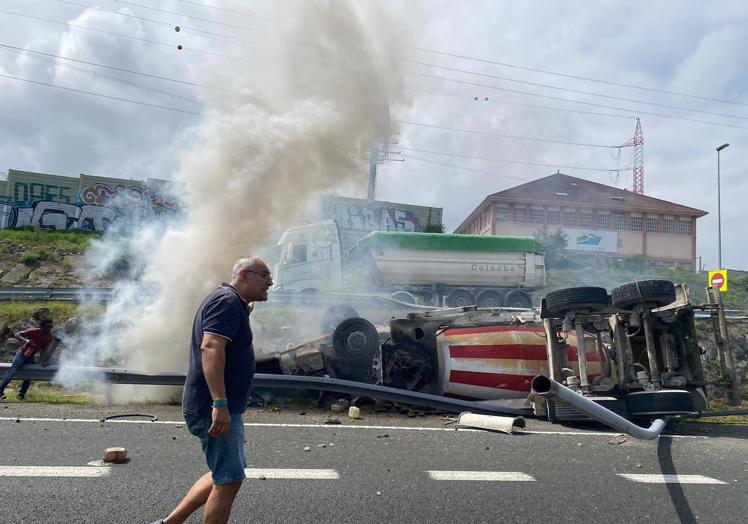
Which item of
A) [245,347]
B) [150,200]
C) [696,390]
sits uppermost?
[150,200]

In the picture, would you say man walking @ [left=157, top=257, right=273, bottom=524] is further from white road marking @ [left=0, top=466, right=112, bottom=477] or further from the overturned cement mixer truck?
the overturned cement mixer truck

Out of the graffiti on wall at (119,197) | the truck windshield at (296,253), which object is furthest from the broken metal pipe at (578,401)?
the graffiti on wall at (119,197)

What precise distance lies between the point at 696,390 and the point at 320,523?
5.32 metres

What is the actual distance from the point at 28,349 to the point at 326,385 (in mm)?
4414

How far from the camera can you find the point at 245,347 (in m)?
2.90

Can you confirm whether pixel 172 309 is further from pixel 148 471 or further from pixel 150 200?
pixel 150 200

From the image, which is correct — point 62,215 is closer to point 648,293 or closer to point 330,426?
point 330,426

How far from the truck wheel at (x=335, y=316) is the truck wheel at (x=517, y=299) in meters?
11.5

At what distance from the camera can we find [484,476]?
4.36 metres

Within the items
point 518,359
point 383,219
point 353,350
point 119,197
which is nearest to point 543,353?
point 518,359

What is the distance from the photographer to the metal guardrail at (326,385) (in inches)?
281

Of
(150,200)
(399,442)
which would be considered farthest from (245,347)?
(150,200)

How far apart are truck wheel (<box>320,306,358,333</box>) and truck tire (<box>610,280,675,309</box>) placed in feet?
12.5

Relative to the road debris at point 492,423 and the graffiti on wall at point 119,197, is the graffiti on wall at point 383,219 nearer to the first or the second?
the graffiti on wall at point 119,197
